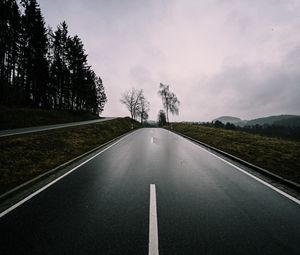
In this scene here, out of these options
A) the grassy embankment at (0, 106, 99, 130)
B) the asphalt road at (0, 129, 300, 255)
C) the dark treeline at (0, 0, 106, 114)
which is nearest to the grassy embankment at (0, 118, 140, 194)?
the asphalt road at (0, 129, 300, 255)

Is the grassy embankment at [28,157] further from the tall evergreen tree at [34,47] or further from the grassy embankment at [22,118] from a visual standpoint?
the tall evergreen tree at [34,47]

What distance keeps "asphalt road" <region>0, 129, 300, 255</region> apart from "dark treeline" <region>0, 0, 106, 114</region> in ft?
94.6

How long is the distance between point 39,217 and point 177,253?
2.99 meters

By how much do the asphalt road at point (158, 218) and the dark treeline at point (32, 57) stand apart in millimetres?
28827

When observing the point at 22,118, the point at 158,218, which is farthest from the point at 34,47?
the point at 158,218

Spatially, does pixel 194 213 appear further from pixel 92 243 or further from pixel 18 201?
pixel 18 201

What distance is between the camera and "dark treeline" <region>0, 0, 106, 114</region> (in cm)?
2606

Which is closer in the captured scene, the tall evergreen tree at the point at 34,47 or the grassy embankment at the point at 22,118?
the grassy embankment at the point at 22,118

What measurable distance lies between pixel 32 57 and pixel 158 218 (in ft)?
118

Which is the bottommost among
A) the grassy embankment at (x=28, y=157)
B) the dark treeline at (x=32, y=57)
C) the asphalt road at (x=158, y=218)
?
the asphalt road at (x=158, y=218)

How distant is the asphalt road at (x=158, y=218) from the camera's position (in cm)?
293

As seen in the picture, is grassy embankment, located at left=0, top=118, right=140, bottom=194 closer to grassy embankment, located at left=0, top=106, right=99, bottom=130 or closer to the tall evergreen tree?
grassy embankment, located at left=0, top=106, right=99, bottom=130

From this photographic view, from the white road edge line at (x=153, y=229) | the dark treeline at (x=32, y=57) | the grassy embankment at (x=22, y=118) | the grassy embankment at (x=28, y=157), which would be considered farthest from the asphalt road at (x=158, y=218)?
the dark treeline at (x=32, y=57)

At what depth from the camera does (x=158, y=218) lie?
3742 mm
